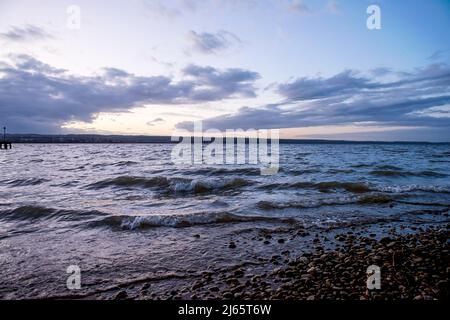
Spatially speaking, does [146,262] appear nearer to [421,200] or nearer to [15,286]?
[15,286]

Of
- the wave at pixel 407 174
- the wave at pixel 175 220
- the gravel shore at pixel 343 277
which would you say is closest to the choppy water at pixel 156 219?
the wave at pixel 175 220

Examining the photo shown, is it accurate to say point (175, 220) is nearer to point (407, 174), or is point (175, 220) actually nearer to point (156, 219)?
point (156, 219)

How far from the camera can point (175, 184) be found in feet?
64.8

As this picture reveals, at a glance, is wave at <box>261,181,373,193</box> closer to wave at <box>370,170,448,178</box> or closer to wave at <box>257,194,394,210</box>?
wave at <box>257,194,394,210</box>

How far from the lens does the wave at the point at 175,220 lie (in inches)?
399

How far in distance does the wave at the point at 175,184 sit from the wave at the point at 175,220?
7.36 m

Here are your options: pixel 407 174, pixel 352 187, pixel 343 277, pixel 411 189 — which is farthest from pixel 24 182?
pixel 407 174

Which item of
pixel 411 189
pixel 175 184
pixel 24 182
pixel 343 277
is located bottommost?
pixel 343 277

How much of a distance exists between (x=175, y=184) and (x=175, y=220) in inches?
370

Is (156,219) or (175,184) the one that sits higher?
(175,184)

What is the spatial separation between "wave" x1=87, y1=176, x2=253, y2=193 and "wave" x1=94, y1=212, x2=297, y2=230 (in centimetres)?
736

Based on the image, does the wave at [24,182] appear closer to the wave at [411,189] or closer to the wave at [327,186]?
the wave at [327,186]
